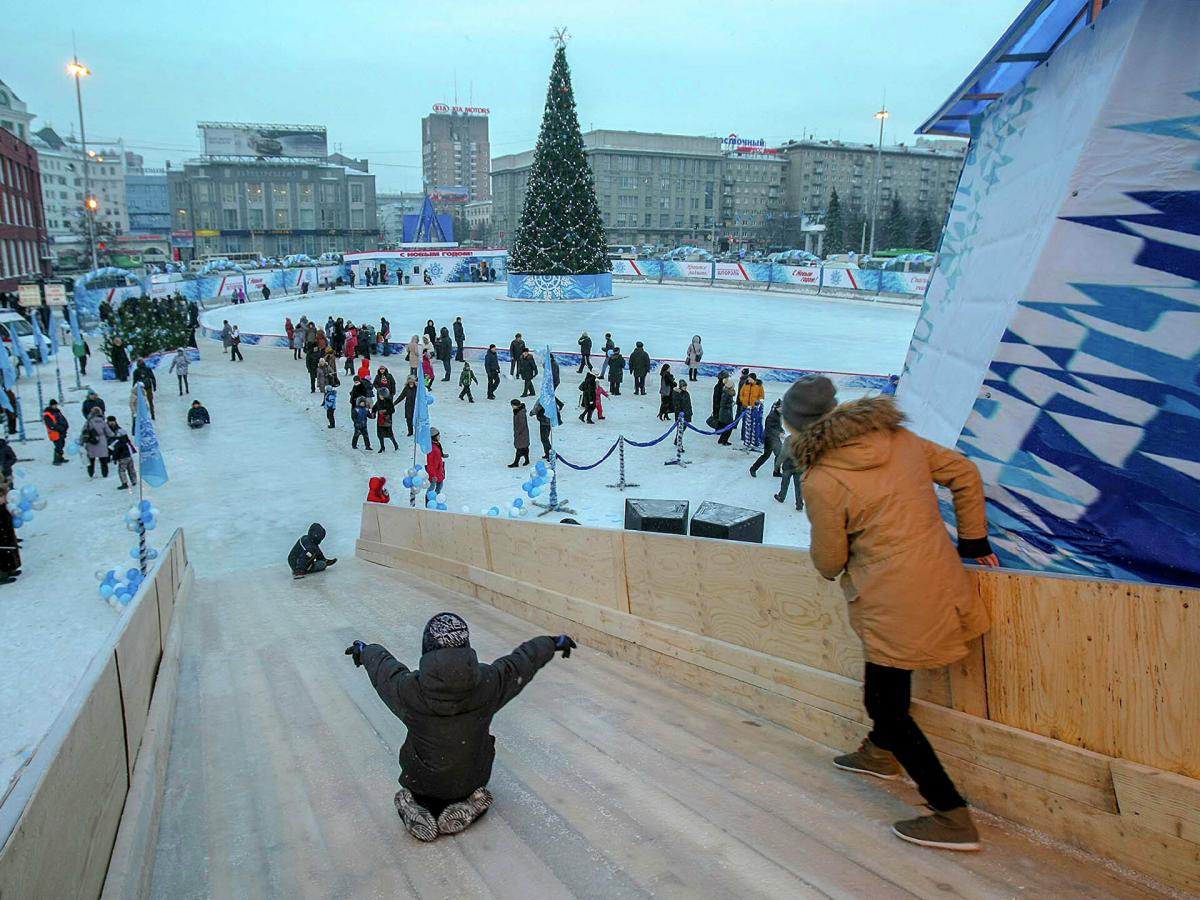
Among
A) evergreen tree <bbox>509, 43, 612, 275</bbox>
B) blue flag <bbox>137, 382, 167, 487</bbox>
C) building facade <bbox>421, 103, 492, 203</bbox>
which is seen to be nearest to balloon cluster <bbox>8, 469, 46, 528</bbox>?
blue flag <bbox>137, 382, 167, 487</bbox>

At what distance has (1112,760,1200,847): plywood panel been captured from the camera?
7.19 ft

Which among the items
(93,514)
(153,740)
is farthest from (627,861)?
(93,514)

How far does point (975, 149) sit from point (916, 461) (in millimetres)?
4033

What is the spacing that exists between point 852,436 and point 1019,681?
3.27 ft

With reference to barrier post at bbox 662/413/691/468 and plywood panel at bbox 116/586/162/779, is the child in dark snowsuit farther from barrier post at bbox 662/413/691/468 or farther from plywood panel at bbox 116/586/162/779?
barrier post at bbox 662/413/691/468

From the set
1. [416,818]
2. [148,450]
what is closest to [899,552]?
[416,818]

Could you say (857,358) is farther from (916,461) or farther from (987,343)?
(916,461)

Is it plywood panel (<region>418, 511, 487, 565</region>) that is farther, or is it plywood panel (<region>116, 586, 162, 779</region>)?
plywood panel (<region>418, 511, 487, 565</region>)

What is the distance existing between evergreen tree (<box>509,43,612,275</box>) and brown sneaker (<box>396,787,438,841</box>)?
36.6 metres

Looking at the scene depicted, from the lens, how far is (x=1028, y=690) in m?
2.60

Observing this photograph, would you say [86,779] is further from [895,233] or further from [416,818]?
[895,233]

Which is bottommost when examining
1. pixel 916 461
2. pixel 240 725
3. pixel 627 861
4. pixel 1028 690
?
pixel 240 725

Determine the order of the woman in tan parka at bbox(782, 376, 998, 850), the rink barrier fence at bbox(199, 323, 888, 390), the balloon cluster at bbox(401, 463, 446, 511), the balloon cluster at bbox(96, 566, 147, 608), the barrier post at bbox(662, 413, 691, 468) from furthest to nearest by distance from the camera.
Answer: the rink barrier fence at bbox(199, 323, 888, 390) → the barrier post at bbox(662, 413, 691, 468) → the balloon cluster at bbox(401, 463, 446, 511) → the balloon cluster at bbox(96, 566, 147, 608) → the woman in tan parka at bbox(782, 376, 998, 850)

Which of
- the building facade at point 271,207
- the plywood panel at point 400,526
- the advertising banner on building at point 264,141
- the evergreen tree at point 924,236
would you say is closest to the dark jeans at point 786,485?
the plywood panel at point 400,526
